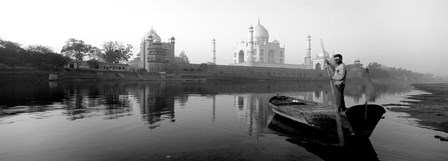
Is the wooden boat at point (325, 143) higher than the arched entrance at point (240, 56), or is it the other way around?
the arched entrance at point (240, 56)

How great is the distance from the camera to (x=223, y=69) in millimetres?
78938

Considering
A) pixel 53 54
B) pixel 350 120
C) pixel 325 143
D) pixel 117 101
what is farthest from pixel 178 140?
pixel 53 54

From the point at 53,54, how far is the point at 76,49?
11.1 meters

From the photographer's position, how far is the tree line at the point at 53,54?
50094 mm

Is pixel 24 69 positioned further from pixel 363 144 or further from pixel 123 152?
pixel 363 144

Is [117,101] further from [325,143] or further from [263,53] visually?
[263,53]

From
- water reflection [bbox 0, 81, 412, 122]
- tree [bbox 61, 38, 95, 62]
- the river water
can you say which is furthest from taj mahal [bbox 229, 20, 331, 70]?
the river water

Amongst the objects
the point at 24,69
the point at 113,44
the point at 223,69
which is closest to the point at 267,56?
the point at 223,69

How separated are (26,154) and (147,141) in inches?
126

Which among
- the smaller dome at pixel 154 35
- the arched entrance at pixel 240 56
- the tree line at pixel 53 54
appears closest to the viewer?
the tree line at pixel 53 54

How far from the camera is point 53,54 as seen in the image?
5522 cm

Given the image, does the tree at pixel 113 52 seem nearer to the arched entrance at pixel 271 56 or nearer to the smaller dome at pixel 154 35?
the smaller dome at pixel 154 35

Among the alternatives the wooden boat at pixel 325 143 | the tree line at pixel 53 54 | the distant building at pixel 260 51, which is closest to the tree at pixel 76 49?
the tree line at pixel 53 54

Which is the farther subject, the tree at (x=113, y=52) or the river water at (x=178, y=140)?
the tree at (x=113, y=52)
